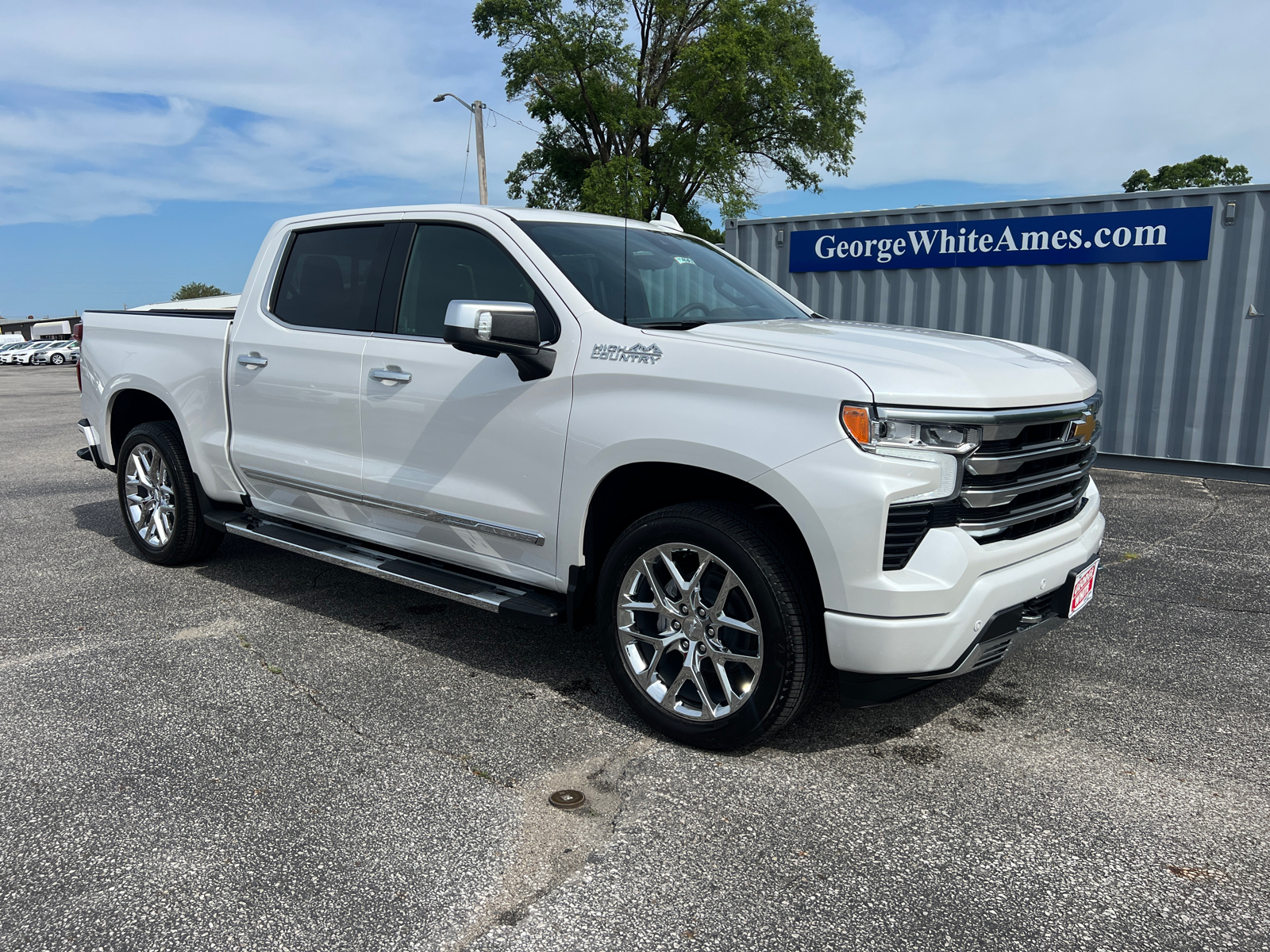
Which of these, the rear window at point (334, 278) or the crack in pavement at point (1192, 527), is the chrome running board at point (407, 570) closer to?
the rear window at point (334, 278)

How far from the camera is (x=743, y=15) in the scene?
103ft

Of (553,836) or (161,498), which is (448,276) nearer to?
(553,836)

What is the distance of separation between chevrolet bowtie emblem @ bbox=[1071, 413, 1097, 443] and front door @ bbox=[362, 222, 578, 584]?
1.76 metres

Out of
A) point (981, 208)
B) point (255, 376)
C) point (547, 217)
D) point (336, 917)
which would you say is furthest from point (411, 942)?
point (981, 208)

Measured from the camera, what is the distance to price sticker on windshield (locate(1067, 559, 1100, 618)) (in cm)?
334

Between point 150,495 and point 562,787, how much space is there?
12.6 ft

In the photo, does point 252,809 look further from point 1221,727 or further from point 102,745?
point 1221,727

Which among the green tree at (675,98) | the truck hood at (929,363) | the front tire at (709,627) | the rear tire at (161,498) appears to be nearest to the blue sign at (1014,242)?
the truck hood at (929,363)

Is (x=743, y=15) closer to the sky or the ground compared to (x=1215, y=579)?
closer to the sky

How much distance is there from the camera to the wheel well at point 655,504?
3.16 meters

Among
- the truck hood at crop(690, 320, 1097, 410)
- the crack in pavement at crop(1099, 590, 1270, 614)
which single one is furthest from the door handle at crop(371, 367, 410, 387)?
the crack in pavement at crop(1099, 590, 1270, 614)

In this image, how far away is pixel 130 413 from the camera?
19.7 ft

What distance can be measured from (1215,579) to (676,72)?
1170 inches

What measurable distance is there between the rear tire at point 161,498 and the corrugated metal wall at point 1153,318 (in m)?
7.90
